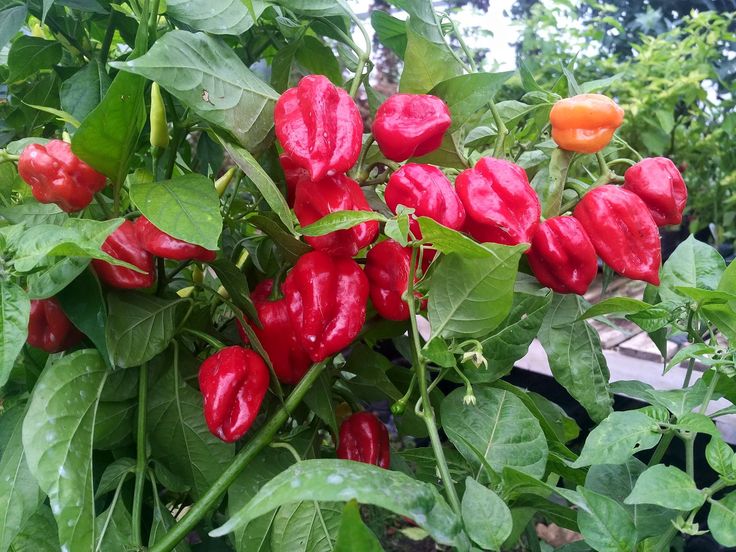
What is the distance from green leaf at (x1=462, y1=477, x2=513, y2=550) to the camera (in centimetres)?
39

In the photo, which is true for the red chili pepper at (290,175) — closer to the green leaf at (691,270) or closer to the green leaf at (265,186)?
the green leaf at (265,186)

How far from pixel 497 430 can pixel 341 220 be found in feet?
0.70

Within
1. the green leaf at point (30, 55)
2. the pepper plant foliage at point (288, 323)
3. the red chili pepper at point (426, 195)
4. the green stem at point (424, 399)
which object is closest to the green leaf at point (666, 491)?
the pepper plant foliage at point (288, 323)

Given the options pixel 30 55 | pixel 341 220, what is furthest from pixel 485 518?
pixel 30 55

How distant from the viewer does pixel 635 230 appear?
580 mm

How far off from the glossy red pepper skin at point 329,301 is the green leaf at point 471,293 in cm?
6

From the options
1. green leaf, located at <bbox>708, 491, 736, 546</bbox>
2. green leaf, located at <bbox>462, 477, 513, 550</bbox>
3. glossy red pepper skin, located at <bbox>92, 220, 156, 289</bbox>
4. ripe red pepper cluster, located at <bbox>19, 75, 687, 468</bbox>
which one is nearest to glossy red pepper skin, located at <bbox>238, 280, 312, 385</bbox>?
ripe red pepper cluster, located at <bbox>19, 75, 687, 468</bbox>

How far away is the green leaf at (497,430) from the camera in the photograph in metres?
0.50

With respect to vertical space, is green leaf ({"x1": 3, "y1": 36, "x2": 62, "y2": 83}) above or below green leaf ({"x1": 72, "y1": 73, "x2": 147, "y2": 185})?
below

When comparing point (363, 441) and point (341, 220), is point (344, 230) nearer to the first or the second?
point (341, 220)

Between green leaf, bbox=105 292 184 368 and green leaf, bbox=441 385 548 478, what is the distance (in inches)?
9.3

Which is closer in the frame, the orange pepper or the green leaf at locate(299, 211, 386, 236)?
the green leaf at locate(299, 211, 386, 236)

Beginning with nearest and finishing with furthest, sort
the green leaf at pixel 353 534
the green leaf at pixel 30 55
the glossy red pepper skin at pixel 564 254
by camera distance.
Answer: the green leaf at pixel 353 534 < the glossy red pepper skin at pixel 564 254 < the green leaf at pixel 30 55

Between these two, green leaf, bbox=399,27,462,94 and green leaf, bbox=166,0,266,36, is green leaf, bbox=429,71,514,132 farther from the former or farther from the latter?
green leaf, bbox=166,0,266,36
